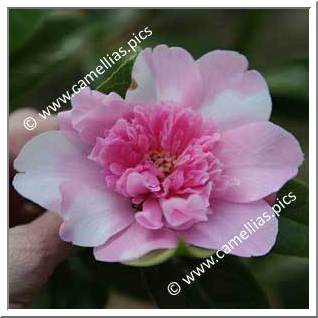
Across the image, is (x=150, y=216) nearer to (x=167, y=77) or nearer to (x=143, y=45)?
(x=167, y=77)

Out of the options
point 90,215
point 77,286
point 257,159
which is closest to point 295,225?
point 257,159

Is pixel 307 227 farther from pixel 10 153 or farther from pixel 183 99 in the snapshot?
pixel 10 153

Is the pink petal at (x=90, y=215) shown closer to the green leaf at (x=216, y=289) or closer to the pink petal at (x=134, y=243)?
the pink petal at (x=134, y=243)

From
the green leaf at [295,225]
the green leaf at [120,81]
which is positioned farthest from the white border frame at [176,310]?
the green leaf at [120,81]

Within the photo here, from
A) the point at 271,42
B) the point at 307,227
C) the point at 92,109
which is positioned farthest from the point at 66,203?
the point at 271,42

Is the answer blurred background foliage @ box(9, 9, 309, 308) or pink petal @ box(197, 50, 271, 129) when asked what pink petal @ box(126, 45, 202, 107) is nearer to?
pink petal @ box(197, 50, 271, 129)
